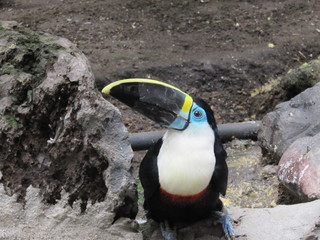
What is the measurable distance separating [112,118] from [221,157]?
59 centimetres

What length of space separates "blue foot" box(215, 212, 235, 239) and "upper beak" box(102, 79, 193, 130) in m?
0.56

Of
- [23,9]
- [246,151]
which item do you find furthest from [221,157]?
[23,9]

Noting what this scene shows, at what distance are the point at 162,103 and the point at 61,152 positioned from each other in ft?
1.67

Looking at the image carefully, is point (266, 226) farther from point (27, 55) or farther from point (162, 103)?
point (27, 55)

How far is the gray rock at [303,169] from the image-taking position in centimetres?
332

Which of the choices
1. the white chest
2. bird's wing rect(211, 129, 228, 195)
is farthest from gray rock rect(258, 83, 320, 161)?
the white chest

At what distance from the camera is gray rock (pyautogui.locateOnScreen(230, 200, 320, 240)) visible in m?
2.81

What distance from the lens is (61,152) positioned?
2504 mm

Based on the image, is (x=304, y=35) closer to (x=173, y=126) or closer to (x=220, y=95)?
(x=220, y=95)

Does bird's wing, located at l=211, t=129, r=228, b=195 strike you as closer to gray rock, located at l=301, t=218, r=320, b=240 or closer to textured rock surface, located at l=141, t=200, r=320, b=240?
textured rock surface, located at l=141, t=200, r=320, b=240

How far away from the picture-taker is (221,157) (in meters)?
2.81

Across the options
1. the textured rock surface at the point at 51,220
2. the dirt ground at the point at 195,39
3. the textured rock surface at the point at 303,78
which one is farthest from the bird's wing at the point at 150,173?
the textured rock surface at the point at 303,78

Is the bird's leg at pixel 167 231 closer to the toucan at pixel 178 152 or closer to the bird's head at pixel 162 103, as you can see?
the toucan at pixel 178 152

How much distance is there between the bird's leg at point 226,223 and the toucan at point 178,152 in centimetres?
15
